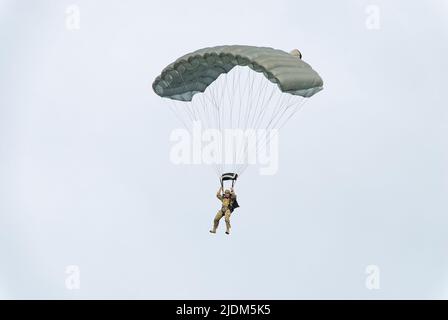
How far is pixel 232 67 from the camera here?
21469mm

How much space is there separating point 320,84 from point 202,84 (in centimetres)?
368

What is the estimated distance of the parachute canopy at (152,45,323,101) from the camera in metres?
19.6

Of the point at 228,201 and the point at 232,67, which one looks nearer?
the point at 232,67

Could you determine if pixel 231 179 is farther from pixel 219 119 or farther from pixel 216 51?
pixel 216 51

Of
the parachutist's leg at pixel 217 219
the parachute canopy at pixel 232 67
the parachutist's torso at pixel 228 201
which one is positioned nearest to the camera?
the parachute canopy at pixel 232 67

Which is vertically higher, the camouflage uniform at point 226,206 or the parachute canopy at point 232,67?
the parachute canopy at point 232,67

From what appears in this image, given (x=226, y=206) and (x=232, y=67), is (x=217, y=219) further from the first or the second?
(x=232, y=67)

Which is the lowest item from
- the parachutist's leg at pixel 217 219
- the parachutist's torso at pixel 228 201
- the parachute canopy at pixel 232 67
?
the parachutist's leg at pixel 217 219

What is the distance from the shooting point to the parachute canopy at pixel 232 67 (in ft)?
64.3

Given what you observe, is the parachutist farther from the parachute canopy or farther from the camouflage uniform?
the parachute canopy

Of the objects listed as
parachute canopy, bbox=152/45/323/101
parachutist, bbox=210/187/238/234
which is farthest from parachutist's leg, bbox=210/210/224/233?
parachute canopy, bbox=152/45/323/101

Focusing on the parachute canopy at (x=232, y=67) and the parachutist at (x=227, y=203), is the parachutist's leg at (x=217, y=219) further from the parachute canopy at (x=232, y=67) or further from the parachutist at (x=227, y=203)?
the parachute canopy at (x=232, y=67)

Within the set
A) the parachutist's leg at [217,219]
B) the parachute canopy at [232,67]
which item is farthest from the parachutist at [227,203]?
the parachute canopy at [232,67]

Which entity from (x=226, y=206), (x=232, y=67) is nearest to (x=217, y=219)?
(x=226, y=206)
